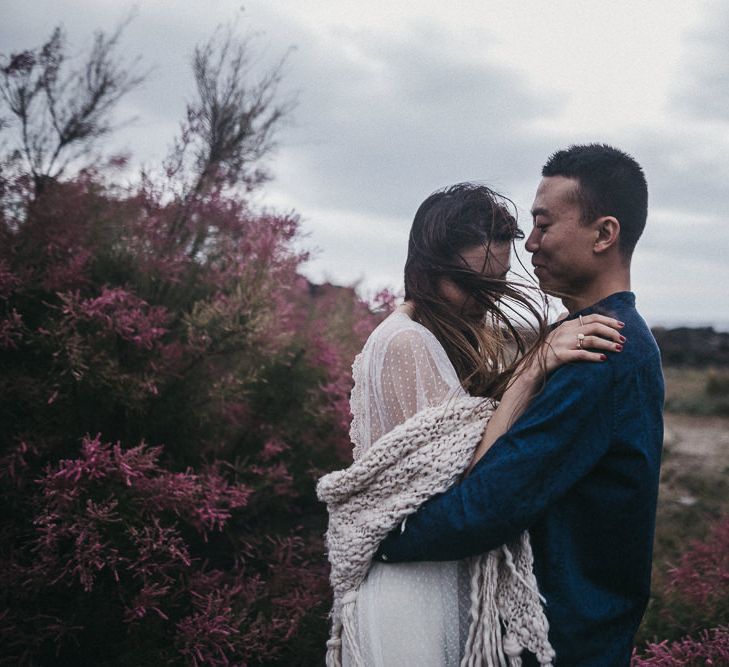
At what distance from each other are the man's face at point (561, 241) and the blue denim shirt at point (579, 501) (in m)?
0.25

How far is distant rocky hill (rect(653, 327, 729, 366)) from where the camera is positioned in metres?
21.5

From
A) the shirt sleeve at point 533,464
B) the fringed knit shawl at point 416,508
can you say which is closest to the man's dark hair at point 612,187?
the shirt sleeve at point 533,464

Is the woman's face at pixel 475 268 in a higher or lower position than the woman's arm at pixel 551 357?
higher

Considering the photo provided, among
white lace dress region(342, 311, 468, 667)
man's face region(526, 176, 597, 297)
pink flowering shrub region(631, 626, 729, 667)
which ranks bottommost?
pink flowering shrub region(631, 626, 729, 667)

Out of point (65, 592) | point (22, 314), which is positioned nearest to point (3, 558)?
point (65, 592)

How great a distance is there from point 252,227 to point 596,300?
2.50 metres

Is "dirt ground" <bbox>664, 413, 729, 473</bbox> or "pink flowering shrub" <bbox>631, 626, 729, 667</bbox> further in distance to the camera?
"dirt ground" <bbox>664, 413, 729, 473</bbox>

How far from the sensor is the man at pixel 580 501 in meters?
1.70

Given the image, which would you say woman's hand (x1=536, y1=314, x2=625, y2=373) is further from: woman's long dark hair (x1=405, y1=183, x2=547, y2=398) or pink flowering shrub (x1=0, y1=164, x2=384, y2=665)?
pink flowering shrub (x1=0, y1=164, x2=384, y2=665)

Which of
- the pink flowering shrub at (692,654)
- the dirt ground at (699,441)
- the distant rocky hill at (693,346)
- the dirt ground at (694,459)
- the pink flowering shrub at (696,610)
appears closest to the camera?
the pink flowering shrub at (692,654)

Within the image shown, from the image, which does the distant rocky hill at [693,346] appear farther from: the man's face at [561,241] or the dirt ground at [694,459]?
the man's face at [561,241]

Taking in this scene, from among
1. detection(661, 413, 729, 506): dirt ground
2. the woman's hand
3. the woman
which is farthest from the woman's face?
detection(661, 413, 729, 506): dirt ground

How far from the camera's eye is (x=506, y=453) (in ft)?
5.62

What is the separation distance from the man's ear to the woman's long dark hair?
24 cm
